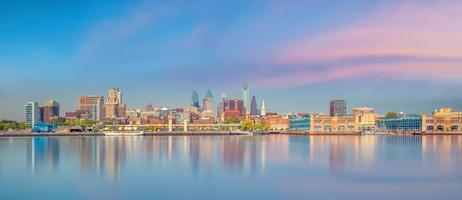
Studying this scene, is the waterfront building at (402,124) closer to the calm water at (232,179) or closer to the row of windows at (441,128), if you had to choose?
the row of windows at (441,128)

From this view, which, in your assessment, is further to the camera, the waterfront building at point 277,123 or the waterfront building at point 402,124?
the waterfront building at point 277,123

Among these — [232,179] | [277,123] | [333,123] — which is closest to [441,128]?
[333,123]

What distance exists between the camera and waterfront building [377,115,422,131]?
455 feet

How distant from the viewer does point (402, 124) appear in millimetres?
146875

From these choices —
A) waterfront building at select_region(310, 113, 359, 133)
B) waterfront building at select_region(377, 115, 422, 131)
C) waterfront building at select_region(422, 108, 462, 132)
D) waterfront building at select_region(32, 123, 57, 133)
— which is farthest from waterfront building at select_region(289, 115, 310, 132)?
waterfront building at select_region(32, 123, 57, 133)

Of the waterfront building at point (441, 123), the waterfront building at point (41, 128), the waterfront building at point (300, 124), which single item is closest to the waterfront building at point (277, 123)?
the waterfront building at point (300, 124)

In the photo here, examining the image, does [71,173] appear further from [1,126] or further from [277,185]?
[1,126]

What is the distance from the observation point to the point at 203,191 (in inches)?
901

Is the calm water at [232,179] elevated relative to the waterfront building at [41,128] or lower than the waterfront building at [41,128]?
elevated

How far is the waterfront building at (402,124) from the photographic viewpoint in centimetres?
13859

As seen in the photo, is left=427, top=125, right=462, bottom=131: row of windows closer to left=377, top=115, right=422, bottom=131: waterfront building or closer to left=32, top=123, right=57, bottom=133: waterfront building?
left=377, top=115, right=422, bottom=131: waterfront building

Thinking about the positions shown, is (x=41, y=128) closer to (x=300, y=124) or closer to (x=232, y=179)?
(x=300, y=124)

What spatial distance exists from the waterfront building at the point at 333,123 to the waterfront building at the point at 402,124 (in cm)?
945

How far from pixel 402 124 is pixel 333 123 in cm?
1777
